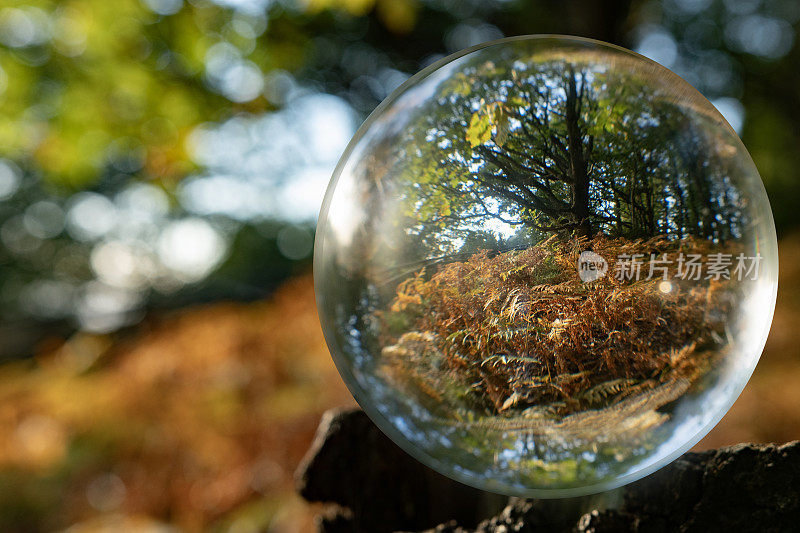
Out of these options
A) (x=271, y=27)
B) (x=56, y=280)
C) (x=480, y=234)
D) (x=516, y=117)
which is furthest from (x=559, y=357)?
(x=56, y=280)

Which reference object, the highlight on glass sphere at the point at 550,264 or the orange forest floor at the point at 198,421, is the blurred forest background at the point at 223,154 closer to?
the orange forest floor at the point at 198,421

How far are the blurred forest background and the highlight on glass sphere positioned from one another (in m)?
1.87

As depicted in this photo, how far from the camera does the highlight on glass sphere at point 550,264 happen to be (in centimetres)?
101

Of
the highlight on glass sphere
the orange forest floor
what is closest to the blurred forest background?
the orange forest floor

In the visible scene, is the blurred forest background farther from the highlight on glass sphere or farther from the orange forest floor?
the highlight on glass sphere

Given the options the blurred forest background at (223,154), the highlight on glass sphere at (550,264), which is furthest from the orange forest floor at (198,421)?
the highlight on glass sphere at (550,264)

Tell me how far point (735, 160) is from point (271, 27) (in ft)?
12.0

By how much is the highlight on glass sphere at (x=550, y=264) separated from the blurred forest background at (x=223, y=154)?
6.14ft

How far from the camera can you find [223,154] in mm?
6484

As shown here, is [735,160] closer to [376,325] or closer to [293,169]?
[376,325]

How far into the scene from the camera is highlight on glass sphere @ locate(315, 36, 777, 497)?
39.8 inches

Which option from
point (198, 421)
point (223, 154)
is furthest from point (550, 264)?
point (223, 154)

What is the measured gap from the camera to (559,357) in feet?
3.42

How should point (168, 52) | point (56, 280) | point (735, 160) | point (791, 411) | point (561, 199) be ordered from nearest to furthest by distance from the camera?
point (561, 199)
point (735, 160)
point (791, 411)
point (168, 52)
point (56, 280)
